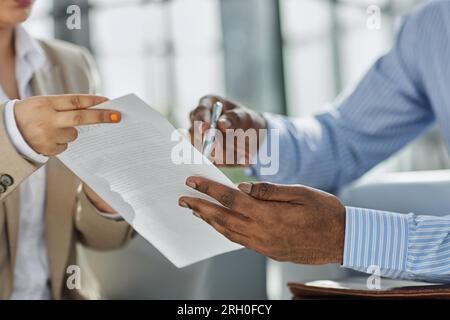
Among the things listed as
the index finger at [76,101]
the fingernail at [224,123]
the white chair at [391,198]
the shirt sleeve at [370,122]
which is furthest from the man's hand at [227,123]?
the index finger at [76,101]

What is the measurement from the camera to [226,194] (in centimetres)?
90

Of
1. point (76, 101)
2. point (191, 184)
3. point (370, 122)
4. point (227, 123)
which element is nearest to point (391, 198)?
point (370, 122)

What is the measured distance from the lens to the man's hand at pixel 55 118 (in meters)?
0.89

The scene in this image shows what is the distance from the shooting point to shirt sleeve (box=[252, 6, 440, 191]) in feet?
4.81

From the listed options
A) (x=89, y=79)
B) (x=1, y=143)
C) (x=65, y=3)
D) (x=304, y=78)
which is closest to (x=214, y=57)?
(x=304, y=78)

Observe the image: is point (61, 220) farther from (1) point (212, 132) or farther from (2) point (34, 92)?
(1) point (212, 132)

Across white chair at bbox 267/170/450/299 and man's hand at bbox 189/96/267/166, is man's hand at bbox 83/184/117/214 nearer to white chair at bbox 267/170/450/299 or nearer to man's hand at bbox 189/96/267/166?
man's hand at bbox 189/96/267/166

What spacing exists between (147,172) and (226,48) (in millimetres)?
3155

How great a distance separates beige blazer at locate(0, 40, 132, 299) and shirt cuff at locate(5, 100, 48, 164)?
0.84ft

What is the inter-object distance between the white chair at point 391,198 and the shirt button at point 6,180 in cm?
61

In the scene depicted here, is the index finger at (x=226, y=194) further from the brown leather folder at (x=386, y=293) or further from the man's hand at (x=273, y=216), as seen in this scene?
the brown leather folder at (x=386, y=293)

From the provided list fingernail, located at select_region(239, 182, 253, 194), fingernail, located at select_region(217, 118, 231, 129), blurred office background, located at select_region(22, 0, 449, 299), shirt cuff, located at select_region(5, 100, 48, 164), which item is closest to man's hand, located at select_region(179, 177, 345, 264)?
fingernail, located at select_region(239, 182, 253, 194)

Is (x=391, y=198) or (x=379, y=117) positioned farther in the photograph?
(x=379, y=117)
